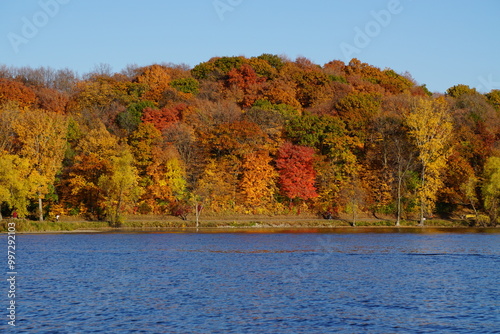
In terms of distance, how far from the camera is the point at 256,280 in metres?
34.3

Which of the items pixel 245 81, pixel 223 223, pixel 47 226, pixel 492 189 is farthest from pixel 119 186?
pixel 245 81

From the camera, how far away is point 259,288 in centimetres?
3169

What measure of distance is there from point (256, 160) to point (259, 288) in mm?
54745

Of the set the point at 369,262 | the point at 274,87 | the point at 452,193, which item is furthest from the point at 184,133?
the point at 369,262

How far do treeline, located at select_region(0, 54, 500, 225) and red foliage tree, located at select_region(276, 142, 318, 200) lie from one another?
150 millimetres

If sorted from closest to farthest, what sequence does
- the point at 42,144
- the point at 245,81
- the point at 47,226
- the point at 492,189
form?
the point at 47,226
the point at 492,189
the point at 42,144
the point at 245,81

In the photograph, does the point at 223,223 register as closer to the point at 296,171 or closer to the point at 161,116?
the point at 296,171

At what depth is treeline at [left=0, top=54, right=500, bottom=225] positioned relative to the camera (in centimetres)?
7944

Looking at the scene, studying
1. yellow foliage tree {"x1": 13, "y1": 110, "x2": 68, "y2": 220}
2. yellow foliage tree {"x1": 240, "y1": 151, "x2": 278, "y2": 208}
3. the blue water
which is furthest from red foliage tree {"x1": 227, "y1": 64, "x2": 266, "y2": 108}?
the blue water

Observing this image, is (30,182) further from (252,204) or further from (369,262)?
(369,262)

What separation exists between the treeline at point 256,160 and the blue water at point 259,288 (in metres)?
26.2

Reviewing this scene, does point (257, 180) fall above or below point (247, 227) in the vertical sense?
above

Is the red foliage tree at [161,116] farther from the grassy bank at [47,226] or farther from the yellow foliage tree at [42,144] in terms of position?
the grassy bank at [47,226]

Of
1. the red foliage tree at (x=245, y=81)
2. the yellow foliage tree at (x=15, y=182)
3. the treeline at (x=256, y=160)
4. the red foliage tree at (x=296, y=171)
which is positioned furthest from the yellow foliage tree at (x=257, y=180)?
the yellow foliage tree at (x=15, y=182)
